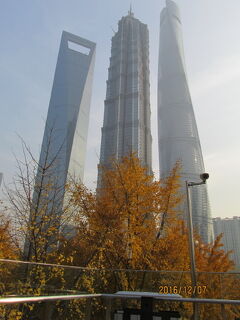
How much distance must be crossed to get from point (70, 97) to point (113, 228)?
127 metres

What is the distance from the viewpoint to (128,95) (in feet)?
463

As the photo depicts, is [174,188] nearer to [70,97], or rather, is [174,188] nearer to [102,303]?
[102,303]

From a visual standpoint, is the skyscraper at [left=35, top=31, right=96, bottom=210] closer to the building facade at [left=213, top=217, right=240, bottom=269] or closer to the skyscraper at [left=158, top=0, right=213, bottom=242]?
the skyscraper at [left=158, top=0, right=213, bottom=242]

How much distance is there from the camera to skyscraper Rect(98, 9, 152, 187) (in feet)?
425

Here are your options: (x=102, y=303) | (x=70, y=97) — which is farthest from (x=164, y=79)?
(x=102, y=303)

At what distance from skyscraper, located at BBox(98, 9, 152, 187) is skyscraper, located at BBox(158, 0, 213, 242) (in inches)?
364

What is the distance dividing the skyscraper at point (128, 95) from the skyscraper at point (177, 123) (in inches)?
364

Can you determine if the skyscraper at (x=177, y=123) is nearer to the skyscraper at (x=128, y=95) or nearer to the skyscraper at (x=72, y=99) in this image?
the skyscraper at (x=128, y=95)

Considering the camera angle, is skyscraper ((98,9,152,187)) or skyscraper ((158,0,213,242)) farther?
skyscraper ((98,9,152,187))

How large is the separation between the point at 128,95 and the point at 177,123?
3132cm

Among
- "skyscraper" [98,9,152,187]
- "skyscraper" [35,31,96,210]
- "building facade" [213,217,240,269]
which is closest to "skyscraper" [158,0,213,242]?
"skyscraper" [98,9,152,187]

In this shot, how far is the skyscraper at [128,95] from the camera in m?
130

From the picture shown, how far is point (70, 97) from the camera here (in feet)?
433

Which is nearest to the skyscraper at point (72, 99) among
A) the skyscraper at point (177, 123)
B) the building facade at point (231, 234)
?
the skyscraper at point (177, 123)
